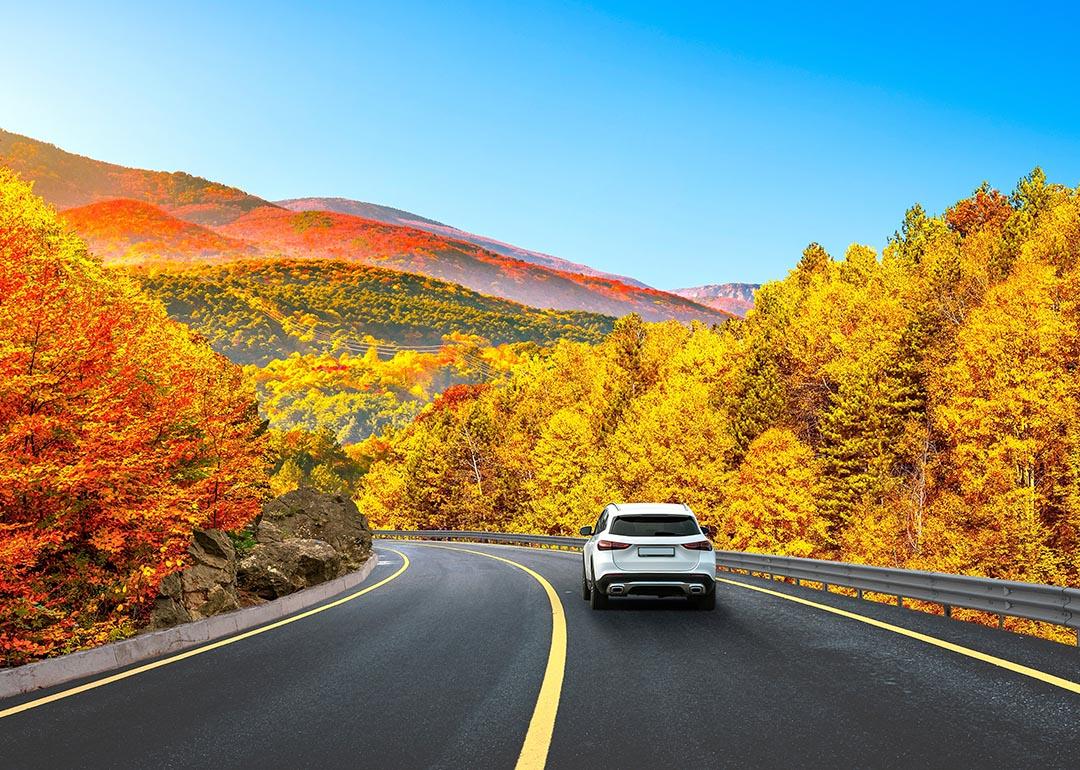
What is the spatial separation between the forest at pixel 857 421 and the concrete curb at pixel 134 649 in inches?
1318

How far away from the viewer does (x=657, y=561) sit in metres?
13.0

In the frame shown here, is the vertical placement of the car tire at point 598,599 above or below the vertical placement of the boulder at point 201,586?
above

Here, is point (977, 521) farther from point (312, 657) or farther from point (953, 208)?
point (953, 208)

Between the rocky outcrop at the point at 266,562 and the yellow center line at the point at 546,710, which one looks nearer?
the yellow center line at the point at 546,710

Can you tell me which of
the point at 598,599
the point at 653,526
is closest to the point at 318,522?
the point at 598,599

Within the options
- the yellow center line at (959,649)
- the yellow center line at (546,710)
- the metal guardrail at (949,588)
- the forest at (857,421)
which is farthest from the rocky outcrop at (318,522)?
the forest at (857,421)

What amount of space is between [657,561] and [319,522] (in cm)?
1507

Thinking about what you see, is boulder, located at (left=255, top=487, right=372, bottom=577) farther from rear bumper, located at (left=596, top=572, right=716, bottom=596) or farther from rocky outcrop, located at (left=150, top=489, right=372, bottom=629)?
rear bumper, located at (left=596, top=572, right=716, bottom=596)

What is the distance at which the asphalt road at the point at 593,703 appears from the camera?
515 cm

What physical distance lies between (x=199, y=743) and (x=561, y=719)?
2520 mm

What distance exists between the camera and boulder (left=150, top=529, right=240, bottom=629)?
11531 mm

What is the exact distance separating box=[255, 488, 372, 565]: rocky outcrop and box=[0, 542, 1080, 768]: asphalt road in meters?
12.8

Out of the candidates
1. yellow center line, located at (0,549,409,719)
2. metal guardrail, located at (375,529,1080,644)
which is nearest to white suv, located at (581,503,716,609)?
metal guardrail, located at (375,529,1080,644)

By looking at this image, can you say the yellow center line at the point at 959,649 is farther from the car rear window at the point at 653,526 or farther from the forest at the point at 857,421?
the forest at the point at 857,421
